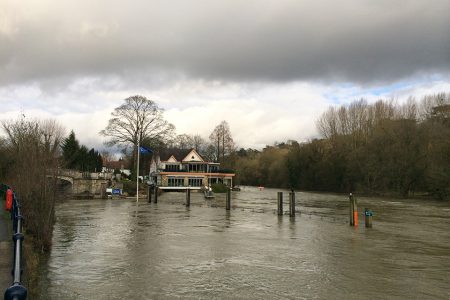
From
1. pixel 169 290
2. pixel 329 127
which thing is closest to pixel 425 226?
pixel 169 290

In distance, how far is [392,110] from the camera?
240 feet

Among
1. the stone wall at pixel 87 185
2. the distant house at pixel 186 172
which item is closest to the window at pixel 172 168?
the distant house at pixel 186 172

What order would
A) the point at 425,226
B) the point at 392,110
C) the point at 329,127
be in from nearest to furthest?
1. the point at 425,226
2. the point at 392,110
3. the point at 329,127

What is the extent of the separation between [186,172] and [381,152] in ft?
108

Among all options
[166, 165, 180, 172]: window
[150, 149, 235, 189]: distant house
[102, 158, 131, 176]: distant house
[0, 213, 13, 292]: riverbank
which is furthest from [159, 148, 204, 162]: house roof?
[0, 213, 13, 292]: riverbank

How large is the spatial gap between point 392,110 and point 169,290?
71353mm

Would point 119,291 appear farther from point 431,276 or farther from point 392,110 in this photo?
point 392,110

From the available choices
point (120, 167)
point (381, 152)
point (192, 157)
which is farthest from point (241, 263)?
point (120, 167)

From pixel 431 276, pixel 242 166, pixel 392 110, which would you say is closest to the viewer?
pixel 431 276

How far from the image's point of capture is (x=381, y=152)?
66.8 meters

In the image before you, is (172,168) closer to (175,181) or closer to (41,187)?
(175,181)

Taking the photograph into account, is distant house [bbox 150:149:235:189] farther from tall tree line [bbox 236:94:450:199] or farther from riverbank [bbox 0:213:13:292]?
riverbank [bbox 0:213:13:292]

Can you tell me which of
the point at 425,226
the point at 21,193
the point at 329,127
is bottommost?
the point at 425,226

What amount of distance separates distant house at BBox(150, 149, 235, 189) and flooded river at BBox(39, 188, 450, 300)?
185 ft
